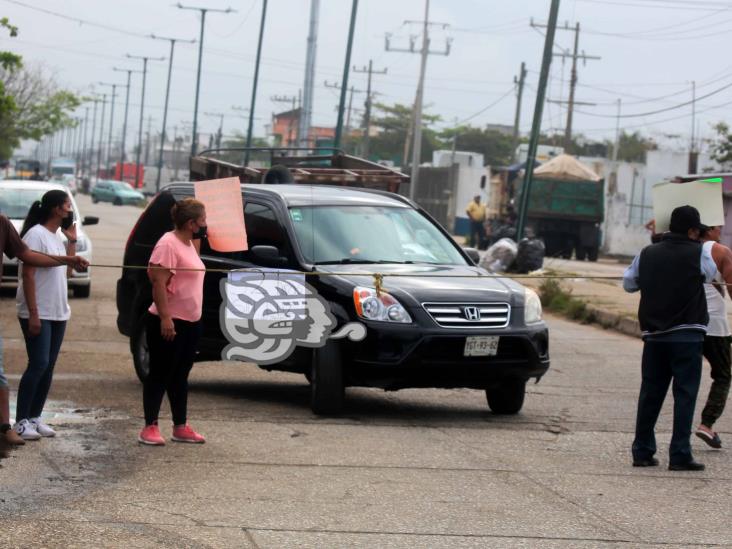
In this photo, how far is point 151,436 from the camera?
28.7ft

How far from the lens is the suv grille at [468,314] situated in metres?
9.98

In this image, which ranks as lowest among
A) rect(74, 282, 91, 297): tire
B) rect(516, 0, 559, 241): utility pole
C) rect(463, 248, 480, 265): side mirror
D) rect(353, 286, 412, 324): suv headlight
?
rect(74, 282, 91, 297): tire

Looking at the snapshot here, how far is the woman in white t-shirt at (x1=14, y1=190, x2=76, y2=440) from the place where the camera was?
341 inches

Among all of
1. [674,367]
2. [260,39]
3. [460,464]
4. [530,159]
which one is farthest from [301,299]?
[260,39]

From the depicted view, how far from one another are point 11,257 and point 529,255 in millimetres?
18558

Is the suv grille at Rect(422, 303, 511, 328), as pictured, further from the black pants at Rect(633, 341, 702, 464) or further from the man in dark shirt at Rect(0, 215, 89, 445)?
the man in dark shirt at Rect(0, 215, 89, 445)

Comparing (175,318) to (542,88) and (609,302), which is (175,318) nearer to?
(609,302)

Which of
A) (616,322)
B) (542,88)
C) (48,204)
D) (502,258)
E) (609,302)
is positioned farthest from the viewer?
(542,88)

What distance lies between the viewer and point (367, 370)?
9.99 m

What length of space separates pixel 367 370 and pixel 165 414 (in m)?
1.57

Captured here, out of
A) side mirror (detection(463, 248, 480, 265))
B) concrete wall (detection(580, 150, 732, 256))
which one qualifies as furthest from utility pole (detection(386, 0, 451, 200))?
side mirror (detection(463, 248, 480, 265))

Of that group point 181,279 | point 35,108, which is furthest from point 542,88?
point 35,108

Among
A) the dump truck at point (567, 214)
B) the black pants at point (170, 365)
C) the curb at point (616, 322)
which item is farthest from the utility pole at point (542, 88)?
the black pants at point (170, 365)

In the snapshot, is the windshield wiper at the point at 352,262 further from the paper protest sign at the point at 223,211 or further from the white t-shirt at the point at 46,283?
the white t-shirt at the point at 46,283
